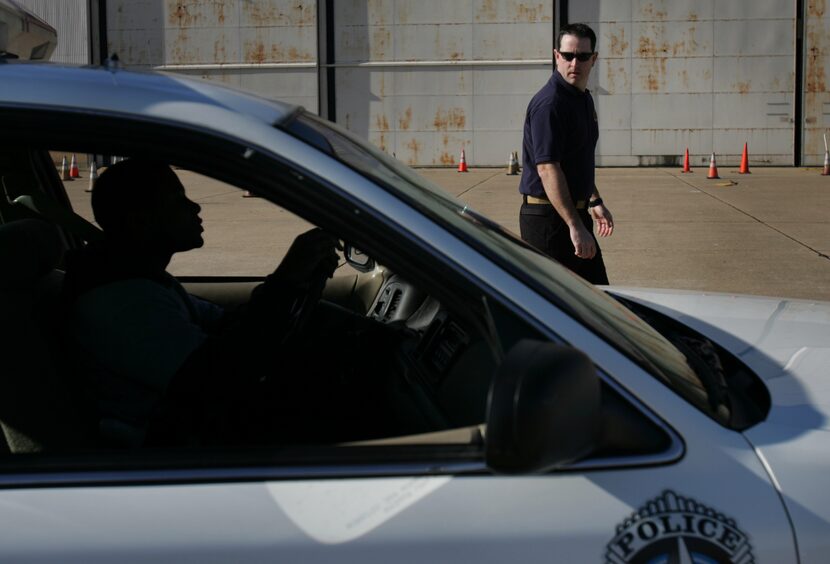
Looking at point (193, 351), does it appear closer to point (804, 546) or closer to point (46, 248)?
point (46, 248)

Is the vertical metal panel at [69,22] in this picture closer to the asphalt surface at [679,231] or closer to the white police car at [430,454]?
the asphalt surface at [679,231]

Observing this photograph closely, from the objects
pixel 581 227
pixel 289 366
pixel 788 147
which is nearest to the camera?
pixel 289 366

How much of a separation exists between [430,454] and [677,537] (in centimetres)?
39

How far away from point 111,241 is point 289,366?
0.52m

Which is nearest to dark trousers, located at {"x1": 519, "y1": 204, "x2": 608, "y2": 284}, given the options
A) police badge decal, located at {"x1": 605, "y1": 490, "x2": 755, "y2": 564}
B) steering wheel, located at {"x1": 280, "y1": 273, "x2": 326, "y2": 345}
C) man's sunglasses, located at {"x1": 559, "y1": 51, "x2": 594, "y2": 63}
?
man's sunglasses, located at {"x1": 559, "y1": 51, "x2": 594, "y2": 63}

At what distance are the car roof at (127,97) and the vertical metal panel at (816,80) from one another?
2528 cm

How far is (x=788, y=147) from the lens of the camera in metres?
25.5

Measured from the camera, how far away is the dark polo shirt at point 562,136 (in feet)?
16.5

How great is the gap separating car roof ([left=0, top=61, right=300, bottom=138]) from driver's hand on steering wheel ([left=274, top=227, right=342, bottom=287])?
0.47 meters

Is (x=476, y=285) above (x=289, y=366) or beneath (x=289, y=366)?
above

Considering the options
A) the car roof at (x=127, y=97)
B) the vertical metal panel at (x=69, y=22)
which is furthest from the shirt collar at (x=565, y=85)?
the vertical metal panel at (x=69, y=22)

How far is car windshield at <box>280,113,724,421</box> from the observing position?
1857 millimetres

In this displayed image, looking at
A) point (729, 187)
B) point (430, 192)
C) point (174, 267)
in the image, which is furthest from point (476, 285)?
point (729, 187)

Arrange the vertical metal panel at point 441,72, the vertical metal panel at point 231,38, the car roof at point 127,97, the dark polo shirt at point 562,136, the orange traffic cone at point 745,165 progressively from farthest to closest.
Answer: the vertical metal panel at point 231,38
the vertical metal panel at point 441,72
the orange traffic cone at point 745,165
the dark polo shirt at point 562,136
the car roof at point 127,97
